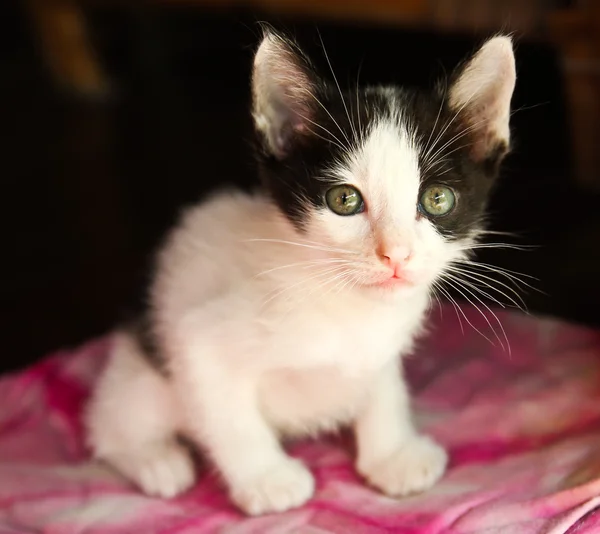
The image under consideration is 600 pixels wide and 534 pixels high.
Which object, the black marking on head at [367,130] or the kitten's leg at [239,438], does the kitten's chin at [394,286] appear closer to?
the black marking on head at [367,130]

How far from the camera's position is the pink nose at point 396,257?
3.43ft

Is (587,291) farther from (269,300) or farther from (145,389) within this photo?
(145,389)

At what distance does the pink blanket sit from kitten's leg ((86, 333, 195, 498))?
0.11 feet

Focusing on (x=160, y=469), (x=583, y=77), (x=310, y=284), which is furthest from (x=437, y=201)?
(x=583, y=77)

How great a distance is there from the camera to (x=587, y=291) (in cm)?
175

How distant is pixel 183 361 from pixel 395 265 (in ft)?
1.41

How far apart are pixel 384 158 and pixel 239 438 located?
52 cm

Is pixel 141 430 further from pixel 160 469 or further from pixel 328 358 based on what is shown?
pixel 328 358

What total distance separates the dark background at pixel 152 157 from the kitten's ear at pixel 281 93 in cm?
6

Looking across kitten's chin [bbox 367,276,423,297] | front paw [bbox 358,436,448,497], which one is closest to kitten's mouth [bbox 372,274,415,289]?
kitten's chin [bbox 367,276,423,297]

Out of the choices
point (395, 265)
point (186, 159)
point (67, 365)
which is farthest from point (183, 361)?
point (186, 159)

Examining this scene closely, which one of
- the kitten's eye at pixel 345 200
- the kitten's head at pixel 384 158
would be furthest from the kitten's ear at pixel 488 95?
the kitten's eye at pixel 345 200

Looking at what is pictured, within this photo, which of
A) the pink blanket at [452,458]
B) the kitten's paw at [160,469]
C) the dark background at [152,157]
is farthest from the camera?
the dark background at [152,157]

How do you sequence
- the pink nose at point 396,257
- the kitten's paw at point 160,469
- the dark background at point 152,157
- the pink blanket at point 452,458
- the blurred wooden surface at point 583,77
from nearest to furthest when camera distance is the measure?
1. the pink nose at point 396,257
2. the pink blanket at point 452,458
3. the kitten's paw at point 160,469
4. the blurred wooden surface at point 583,77
5. the dark background at point 152,157
